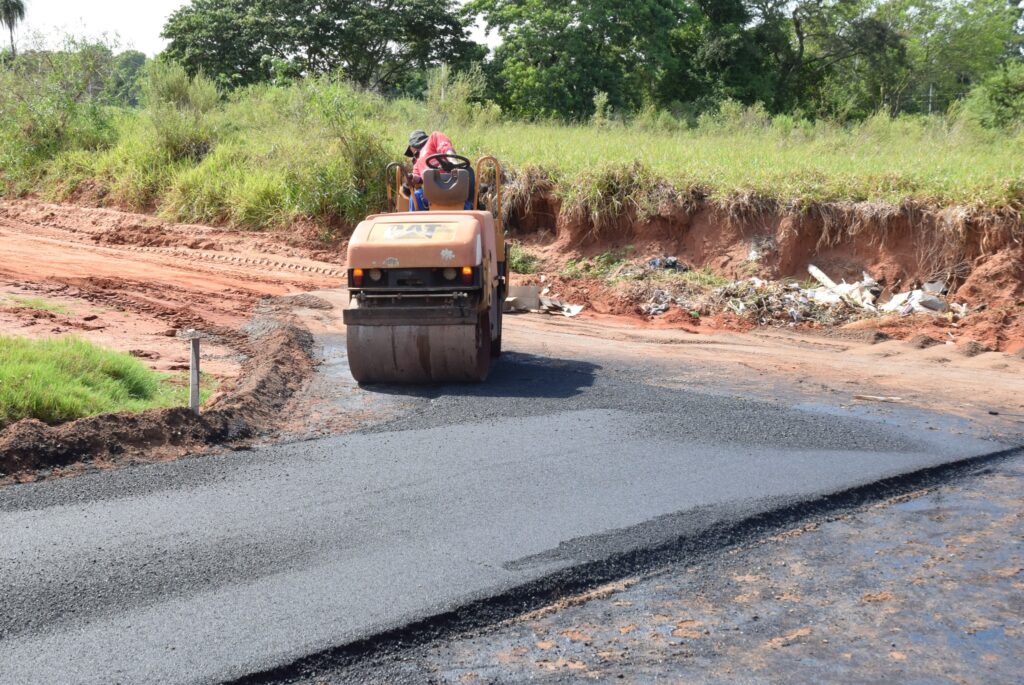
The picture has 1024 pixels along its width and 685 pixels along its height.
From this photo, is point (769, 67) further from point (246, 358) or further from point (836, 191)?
point (246, 358)

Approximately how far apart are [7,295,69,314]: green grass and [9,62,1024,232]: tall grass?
6.30 m

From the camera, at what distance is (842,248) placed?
13.5 metres

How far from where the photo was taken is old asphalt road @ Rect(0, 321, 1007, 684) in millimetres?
4031

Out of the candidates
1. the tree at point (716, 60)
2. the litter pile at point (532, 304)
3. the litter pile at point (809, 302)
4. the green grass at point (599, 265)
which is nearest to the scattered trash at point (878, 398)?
the litter pile at point (809, 302)

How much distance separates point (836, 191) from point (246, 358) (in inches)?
329

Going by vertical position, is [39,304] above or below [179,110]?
below

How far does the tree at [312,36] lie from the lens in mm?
28625

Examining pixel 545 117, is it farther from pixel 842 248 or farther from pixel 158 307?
pixel 158 307

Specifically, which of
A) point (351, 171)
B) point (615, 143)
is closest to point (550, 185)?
point (615, 143)

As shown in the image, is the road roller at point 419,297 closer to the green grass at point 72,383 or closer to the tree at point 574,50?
the green grass at point 72,383

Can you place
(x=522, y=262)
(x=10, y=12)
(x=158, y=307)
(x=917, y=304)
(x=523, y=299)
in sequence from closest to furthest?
(x=158, y=307) → (x=917, y=304) → (x=523, y=299) → (x=522, y=262) → (x=10, y=12)

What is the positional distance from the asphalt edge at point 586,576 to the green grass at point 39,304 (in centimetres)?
791

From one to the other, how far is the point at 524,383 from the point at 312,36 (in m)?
23.4

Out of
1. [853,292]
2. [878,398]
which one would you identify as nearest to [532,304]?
[853,292]
